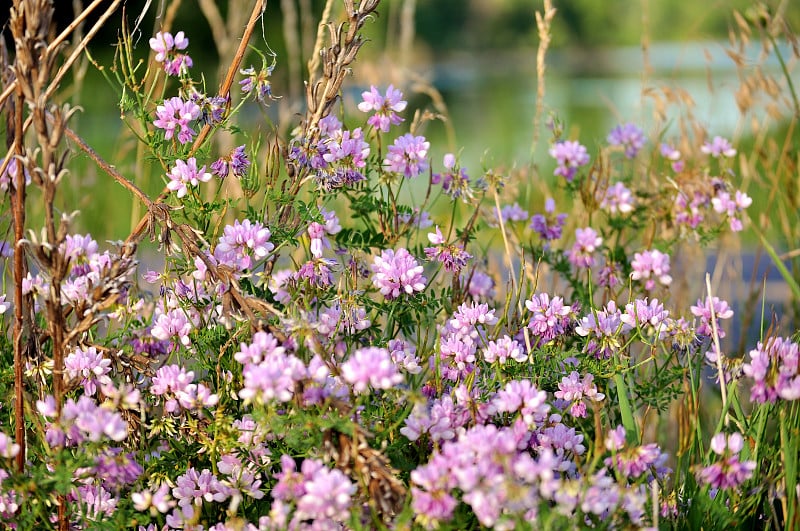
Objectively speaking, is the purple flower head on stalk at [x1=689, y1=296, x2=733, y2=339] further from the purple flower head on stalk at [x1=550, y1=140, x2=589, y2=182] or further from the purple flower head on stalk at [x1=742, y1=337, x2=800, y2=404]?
the purple flower head on stalk at [x1=550, y1=140, x2=589, y2=182]

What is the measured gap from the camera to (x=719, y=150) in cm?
260

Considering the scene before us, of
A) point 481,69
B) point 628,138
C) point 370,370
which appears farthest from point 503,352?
point 481,69

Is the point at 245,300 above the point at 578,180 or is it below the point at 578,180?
below

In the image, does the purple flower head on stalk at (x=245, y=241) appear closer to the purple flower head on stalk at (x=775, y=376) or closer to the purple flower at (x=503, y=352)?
the purple flower at (x=503, y=352)

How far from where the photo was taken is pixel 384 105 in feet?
6.59

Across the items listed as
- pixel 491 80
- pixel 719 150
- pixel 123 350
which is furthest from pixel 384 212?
pixel 491 80

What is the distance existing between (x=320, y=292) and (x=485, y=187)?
50 cm

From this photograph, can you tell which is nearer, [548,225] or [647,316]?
[647,316]

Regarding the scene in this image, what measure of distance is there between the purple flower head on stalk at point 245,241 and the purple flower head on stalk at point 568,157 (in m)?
1.03

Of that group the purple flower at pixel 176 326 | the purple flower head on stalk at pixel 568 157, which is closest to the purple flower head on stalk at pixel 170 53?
the purple flower at pixel 176 326

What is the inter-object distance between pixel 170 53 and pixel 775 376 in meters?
1.34

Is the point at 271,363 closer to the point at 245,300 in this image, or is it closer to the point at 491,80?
the point at 245,300

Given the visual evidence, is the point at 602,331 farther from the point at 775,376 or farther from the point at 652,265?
the point at 652,265

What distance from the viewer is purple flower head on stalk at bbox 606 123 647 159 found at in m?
2.68
